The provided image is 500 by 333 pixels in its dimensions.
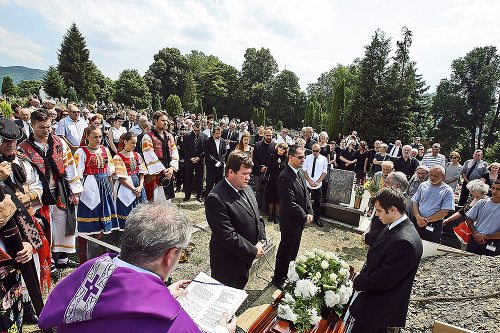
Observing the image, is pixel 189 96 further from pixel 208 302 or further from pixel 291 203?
pixel 208 302

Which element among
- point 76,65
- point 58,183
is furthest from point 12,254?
point 76,65

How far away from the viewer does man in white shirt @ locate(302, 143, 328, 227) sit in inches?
282

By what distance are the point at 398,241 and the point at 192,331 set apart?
6.74 ft

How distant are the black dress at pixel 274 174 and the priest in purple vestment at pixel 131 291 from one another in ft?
19.8

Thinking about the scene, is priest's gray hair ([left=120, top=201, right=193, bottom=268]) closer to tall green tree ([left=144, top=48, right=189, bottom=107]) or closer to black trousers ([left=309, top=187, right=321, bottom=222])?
black trousers ([left=309, top=187, right=321, bottom=222])

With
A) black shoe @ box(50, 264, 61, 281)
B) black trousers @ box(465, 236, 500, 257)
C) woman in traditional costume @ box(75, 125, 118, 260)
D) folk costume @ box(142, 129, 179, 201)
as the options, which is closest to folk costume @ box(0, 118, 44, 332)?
woman in traditional costume @ box(75, 125, 118, 260)

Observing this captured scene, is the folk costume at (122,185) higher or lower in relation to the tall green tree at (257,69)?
lower

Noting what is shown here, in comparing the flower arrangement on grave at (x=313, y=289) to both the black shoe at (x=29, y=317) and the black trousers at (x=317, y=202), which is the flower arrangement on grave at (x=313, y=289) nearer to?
the black shoe at (x=29, y=317)

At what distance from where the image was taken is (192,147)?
27.2 ft

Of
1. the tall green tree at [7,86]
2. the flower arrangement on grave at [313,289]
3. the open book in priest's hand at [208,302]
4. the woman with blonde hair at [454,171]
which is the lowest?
the flower arrangement on grave at [313,289]

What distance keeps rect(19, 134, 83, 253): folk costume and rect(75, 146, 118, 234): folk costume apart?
0.50 feet

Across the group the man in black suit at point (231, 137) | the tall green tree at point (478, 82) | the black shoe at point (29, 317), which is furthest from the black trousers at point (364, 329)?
the tall green tree at point (478, 82)

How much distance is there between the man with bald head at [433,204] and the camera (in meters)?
4.68

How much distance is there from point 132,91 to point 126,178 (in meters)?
47.6
